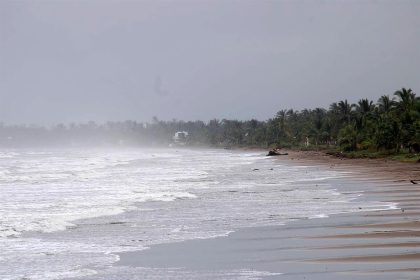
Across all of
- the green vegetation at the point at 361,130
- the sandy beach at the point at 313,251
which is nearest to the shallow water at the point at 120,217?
the sandy beach at the point at 313,251

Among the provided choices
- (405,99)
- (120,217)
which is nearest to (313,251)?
(120,217)

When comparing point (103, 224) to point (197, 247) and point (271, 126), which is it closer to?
point (197, 247)

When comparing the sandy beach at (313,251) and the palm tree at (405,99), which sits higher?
the palm tree at (405,99)

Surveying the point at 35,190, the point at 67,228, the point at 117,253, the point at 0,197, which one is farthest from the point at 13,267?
the point at 35,190

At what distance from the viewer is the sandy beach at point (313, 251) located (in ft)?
30.7

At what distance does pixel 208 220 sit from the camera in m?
16.6

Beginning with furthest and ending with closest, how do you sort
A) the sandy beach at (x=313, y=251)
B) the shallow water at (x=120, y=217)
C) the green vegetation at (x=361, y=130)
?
the green vegetation at (x=361, y=130), the shallow water at (x=120, y=217), the sandy beach at (x=313, y=251)

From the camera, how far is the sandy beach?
9.36 metres

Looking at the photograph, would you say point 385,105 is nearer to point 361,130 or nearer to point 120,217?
point 361,130

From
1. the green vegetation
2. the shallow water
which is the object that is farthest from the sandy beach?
the green vegetation

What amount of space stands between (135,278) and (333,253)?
3688mm

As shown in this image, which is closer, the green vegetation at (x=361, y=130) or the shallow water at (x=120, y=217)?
the shallow water at (x=120, y=217)

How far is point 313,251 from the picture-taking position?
36.7 feet

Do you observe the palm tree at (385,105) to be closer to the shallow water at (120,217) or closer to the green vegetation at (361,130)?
the green vegetation at (361,130)
